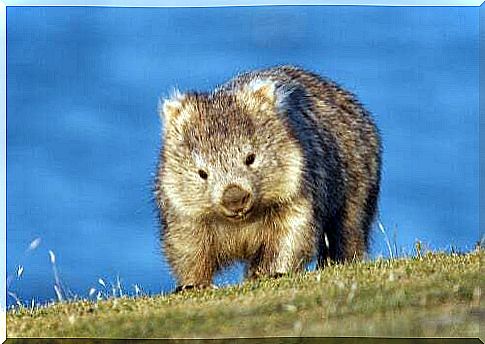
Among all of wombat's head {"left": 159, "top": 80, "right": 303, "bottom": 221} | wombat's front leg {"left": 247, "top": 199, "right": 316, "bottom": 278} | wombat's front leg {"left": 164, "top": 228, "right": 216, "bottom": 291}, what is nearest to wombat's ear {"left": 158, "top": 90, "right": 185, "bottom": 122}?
wombat's head {"left": 159, "top": 80, "right": 303, "bottom": 221}

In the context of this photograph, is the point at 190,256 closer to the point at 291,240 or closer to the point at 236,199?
the point at 291,240

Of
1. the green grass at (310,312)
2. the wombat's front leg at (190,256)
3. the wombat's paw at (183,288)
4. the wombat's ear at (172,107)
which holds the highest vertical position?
the wombat's ear at (172,107)

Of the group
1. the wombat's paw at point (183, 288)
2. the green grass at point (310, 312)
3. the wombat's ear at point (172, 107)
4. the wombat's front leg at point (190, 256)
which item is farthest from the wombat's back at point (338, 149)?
the green grass at point (310, 312)

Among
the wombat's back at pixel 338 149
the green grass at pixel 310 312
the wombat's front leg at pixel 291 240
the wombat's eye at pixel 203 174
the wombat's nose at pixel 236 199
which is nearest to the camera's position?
the green grass at pixel 310 312

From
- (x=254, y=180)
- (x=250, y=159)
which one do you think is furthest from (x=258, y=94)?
(x=254, y=180)

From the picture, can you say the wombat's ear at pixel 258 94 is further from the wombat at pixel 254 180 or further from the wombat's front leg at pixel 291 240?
the wombat's front leg at pixel 291 240

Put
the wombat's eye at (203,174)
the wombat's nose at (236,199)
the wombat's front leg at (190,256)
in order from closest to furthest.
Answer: the wombat's nose at (236,199) < the wombat's eye at (203,174) < the wombat's front leg at (190,256)

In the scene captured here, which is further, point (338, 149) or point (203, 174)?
point (338, 149)

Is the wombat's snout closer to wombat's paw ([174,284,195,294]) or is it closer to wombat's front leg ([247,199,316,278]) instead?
wombat's front leg ([247,199,316,278])
